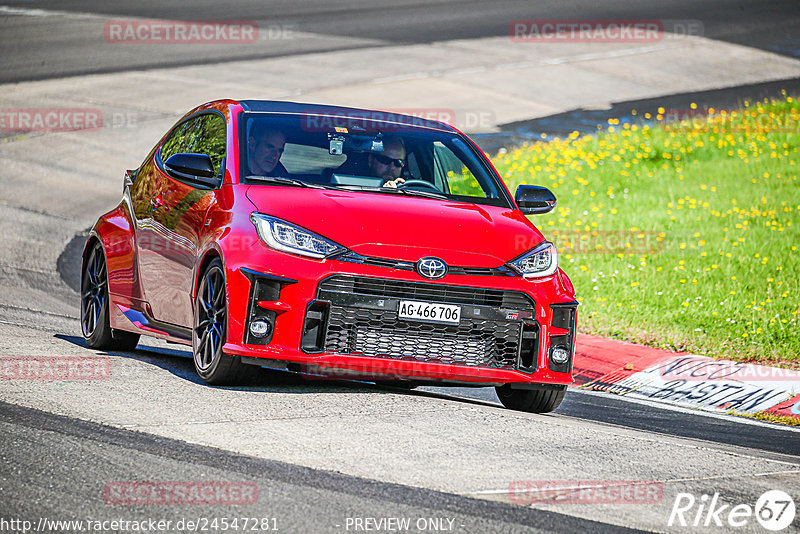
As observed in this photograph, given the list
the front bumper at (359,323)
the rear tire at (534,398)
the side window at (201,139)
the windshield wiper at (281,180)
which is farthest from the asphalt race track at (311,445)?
the side window at (201,139)

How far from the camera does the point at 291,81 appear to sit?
25.4 meters

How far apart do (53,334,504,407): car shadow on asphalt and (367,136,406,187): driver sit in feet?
4.26

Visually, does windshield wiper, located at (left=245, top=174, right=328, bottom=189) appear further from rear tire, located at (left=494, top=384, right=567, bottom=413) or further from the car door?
rear tire, located at (left=494, top=384, right=567, bottom=413)

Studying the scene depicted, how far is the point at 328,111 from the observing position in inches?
328

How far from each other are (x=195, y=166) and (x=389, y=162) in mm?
1294

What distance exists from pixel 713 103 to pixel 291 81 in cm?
865

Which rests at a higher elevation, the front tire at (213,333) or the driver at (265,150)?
the driver at (265,150)

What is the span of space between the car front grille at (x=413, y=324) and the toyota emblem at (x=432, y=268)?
0.19 feet

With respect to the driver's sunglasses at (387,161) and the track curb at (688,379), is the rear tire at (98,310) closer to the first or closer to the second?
the driver's sunglasses at (387,161)

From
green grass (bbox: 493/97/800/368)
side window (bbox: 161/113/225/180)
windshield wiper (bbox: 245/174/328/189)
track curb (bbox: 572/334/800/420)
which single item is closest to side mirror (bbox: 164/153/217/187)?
side window (bbox: 161/113/225/180)

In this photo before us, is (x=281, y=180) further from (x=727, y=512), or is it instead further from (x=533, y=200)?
(x=727, y=512)

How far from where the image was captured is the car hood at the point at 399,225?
22.5 ft

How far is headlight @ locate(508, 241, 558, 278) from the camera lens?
7.09 metres

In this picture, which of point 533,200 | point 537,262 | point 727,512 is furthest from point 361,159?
point 727,512
